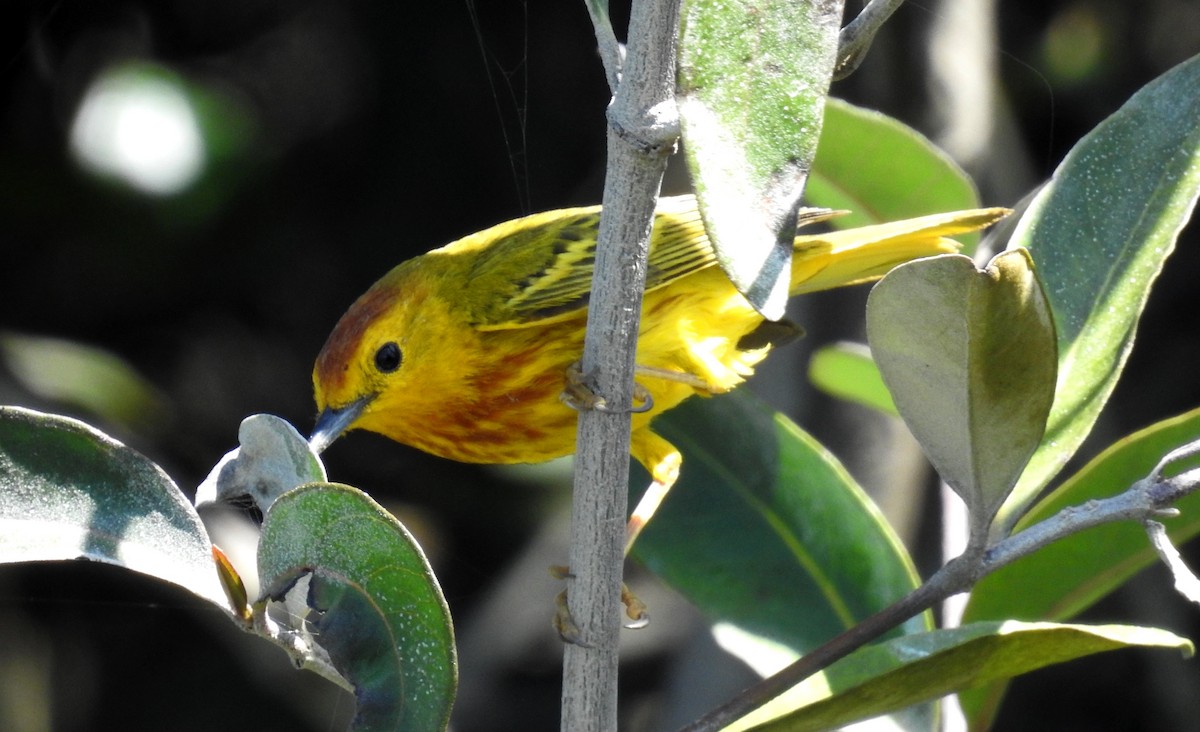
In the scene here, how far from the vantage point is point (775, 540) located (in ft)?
6.31

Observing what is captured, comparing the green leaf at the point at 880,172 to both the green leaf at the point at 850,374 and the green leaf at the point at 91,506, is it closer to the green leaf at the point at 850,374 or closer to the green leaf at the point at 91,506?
the green leaf at the point at 850,374

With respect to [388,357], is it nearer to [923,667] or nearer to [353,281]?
[923,667]

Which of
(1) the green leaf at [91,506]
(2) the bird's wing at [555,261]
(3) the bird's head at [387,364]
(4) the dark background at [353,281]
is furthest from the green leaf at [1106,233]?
(4) the dark background at [353,281]

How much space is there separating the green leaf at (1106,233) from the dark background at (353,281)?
1.81 meters

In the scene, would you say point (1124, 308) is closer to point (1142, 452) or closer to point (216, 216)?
point (1142, 452)

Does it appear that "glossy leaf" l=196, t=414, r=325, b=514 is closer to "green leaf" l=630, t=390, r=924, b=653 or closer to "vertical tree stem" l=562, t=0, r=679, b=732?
"vertical tree stem" l=562, t=0, r=679, b=732

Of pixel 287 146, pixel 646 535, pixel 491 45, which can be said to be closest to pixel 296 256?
pixel 287 146

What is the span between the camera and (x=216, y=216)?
10.5ft

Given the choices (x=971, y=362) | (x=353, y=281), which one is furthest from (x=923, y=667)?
(x=353, y=281)

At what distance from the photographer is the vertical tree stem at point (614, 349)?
101cm

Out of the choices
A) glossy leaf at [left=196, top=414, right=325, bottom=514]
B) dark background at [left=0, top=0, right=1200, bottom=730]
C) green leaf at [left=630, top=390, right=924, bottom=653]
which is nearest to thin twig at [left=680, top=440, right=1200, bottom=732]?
glossy leaf at [left=196, top=414, right=325, bottom=514]

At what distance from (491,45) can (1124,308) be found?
2535 mm

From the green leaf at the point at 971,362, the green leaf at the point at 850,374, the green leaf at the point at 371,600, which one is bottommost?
the green leaf at the point at 850,374

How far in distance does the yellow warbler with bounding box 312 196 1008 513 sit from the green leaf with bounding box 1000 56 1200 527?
50cm
